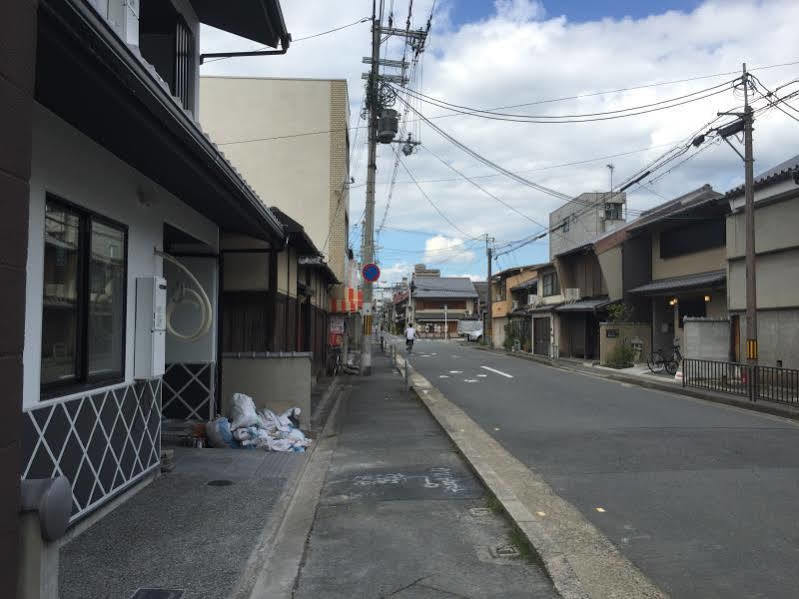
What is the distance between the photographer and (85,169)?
5.21m

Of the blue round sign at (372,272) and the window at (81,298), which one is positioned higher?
the blue round sign at (372,272)

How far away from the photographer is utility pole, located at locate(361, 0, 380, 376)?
21.9 m

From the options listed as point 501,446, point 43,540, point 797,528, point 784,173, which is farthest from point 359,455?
point 784,173

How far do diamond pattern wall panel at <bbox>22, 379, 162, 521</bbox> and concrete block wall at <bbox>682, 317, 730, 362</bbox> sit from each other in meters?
16.6

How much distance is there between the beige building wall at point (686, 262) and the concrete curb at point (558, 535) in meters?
17.2

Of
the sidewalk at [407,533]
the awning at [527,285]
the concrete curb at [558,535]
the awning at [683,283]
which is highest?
the awning at [527,285]

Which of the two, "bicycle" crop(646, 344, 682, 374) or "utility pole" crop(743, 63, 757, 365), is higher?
"utility pole" crop(743, 63, 757, 365)

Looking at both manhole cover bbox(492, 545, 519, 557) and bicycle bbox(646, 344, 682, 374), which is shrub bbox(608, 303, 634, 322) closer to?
bicycle bbox(646, 344, 682, 374)

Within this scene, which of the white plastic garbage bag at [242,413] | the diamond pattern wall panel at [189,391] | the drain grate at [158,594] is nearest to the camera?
the drain grate at [158,594]

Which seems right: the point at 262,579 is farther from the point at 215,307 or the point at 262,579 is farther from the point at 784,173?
the point at 784,173

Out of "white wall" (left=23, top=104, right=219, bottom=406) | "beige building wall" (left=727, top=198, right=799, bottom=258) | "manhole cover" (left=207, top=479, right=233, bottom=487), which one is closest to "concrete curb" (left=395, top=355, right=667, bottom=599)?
"manhole cover" (left=207, top=479, right=233, bottom=487)

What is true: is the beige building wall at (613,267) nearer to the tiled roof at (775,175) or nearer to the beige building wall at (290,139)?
the tiled roof at (775,175)

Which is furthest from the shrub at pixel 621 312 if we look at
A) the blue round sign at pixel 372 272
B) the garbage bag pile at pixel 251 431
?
the garbage bag pile at pixel 251 431

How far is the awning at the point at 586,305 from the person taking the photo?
2855 cm
